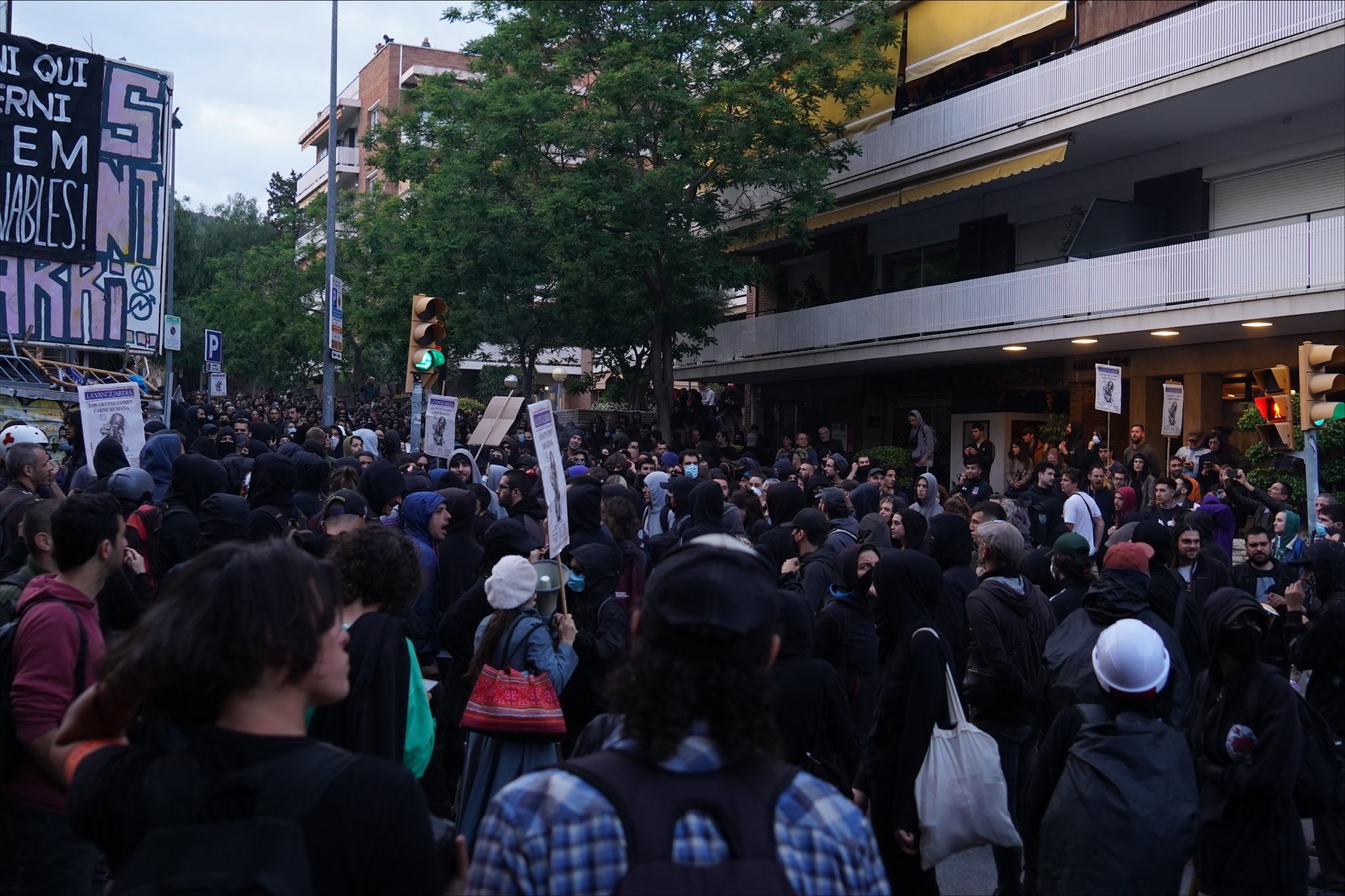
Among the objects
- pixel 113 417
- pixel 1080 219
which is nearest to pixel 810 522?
pixel 113 417

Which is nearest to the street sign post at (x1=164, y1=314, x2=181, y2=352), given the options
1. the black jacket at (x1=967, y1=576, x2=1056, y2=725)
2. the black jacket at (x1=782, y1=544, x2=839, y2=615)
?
the black jacket at (x1=782, y1=544, x2=839, y2=615)

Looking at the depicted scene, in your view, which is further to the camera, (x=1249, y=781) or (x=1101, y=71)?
(x=1101, y=71)

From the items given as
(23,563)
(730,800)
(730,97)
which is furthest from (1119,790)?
(730,97)

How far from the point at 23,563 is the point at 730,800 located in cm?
489

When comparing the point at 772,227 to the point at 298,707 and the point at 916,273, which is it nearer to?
the point at 916,273

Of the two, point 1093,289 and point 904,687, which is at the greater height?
point 1093,289

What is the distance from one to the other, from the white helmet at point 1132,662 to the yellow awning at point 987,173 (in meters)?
16.7

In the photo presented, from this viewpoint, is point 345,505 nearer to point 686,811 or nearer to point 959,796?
point 959,796

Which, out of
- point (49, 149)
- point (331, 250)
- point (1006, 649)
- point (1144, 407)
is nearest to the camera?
point (1006, 649)

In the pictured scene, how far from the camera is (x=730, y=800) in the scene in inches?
74.0

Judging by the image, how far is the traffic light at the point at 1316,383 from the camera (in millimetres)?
10883

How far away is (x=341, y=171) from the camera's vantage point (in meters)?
64.3

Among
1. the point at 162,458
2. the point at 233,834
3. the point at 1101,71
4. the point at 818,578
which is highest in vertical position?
the point at 1101,71

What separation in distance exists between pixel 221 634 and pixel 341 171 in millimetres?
66126
